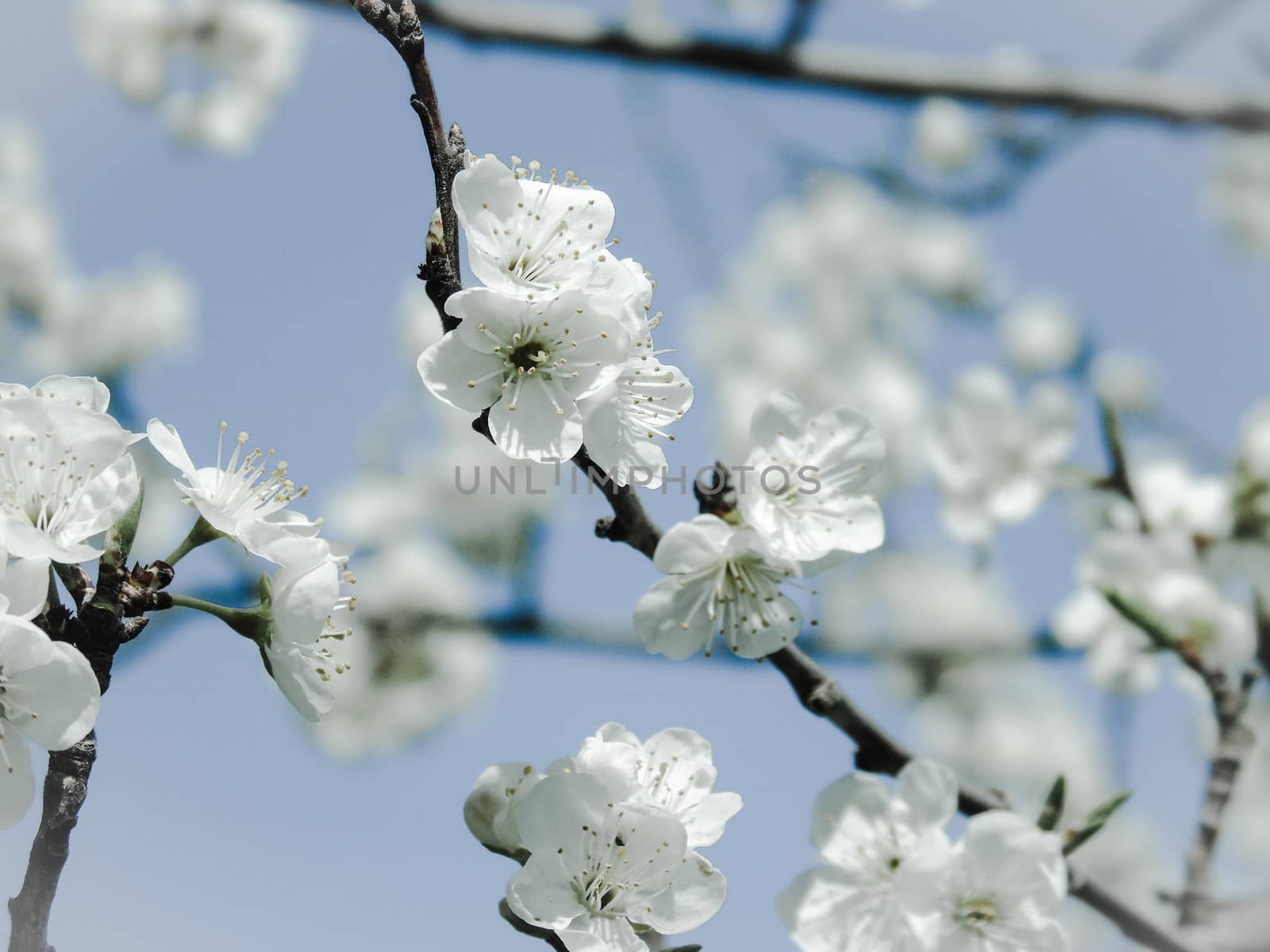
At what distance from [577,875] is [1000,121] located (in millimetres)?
3929

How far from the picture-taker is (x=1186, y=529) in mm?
2801

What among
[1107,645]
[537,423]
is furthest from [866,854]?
[1107,645]

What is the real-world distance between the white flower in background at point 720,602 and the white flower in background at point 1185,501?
1588mm

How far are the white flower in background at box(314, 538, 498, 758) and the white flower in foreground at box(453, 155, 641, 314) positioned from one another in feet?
12.4

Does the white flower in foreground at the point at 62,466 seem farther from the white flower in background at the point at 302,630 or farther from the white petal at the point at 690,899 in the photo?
the white petal at the point at 690,899

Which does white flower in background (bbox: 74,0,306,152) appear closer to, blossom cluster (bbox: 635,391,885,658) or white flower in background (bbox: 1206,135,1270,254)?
blossom cluster (bbox: 635,391,885,658)

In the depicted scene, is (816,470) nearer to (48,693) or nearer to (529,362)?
(529,362)

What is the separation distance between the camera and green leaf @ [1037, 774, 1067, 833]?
1555 mm

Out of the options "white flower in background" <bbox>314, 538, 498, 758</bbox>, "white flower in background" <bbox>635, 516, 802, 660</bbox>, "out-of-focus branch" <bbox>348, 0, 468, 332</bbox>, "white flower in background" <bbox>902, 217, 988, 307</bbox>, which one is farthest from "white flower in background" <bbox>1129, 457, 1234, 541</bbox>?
"white flower in background" <bbox>902, 217, 988, 307</bbox>

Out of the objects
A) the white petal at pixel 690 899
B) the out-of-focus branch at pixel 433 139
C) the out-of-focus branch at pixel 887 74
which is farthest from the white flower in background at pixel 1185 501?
the out-of-focus branch at pixel 433 139

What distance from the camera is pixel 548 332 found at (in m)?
1.35

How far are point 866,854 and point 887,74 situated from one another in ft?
7.63

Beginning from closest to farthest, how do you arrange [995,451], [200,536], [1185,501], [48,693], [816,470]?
[48,693] → [200,536] → [816,470] → [1185,501] → [995,451]

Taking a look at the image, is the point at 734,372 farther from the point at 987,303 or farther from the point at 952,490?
the point at 952,490
